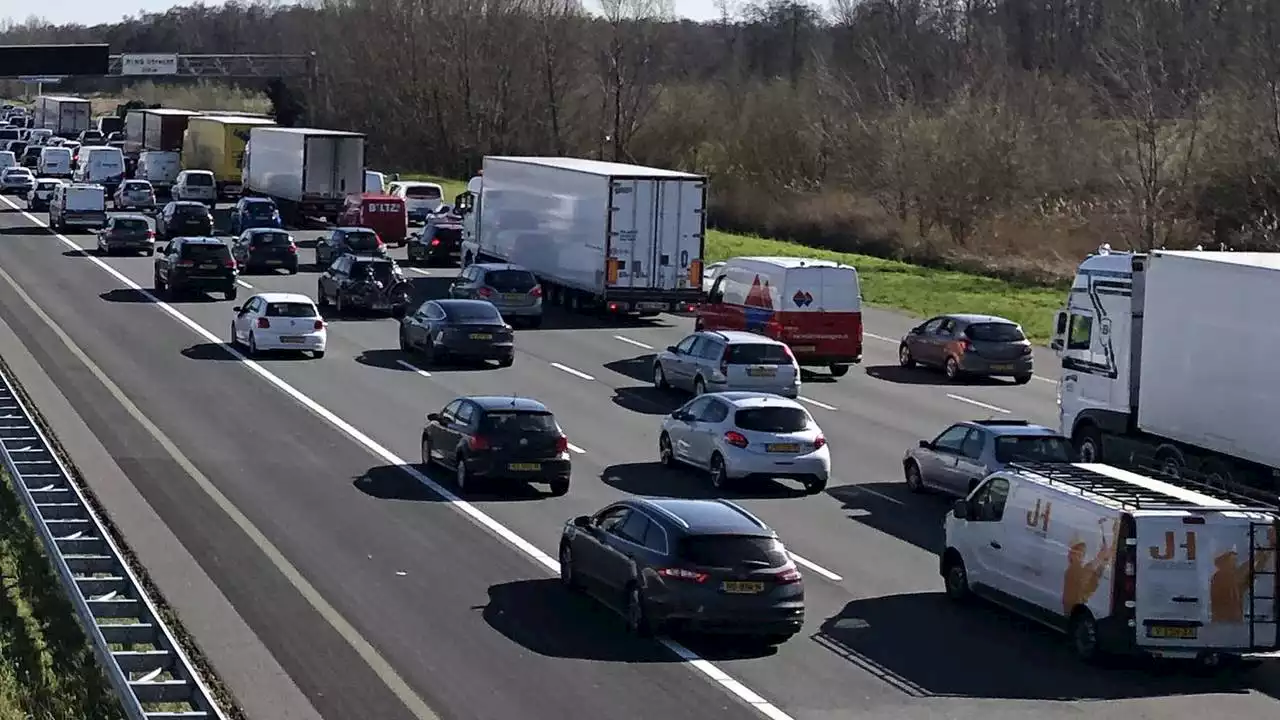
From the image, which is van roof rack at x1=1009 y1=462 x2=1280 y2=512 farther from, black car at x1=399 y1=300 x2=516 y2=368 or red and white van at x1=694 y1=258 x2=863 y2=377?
black car at x1=399 y1=300 x2=516 y2=368

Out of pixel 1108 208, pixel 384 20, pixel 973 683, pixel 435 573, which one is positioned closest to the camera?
pixel 973 683

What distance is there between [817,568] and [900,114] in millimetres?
53345

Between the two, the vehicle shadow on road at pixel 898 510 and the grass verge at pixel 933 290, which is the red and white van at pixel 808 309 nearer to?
the grass verge at pixel 933 290

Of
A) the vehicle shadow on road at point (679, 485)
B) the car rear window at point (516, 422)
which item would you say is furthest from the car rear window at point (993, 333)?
the car rear window at point (516, 422)

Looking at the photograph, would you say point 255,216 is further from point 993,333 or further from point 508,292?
point 993,333

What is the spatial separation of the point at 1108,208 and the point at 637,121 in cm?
3344

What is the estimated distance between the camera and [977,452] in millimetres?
25938

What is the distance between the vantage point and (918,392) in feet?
125

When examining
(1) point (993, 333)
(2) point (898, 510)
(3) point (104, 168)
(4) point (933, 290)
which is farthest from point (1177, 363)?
(3) point (104, 168)

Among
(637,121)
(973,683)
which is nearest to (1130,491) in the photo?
(973,683)

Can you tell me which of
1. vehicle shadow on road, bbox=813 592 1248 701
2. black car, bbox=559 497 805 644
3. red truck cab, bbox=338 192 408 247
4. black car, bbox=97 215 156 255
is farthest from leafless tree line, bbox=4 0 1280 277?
black car, bbox=559 497 805 644

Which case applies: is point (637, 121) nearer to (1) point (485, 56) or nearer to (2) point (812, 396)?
(1) point (485, 56)

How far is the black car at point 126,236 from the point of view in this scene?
5934 cm

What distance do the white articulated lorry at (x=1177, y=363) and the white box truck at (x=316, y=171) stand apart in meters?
45.4
